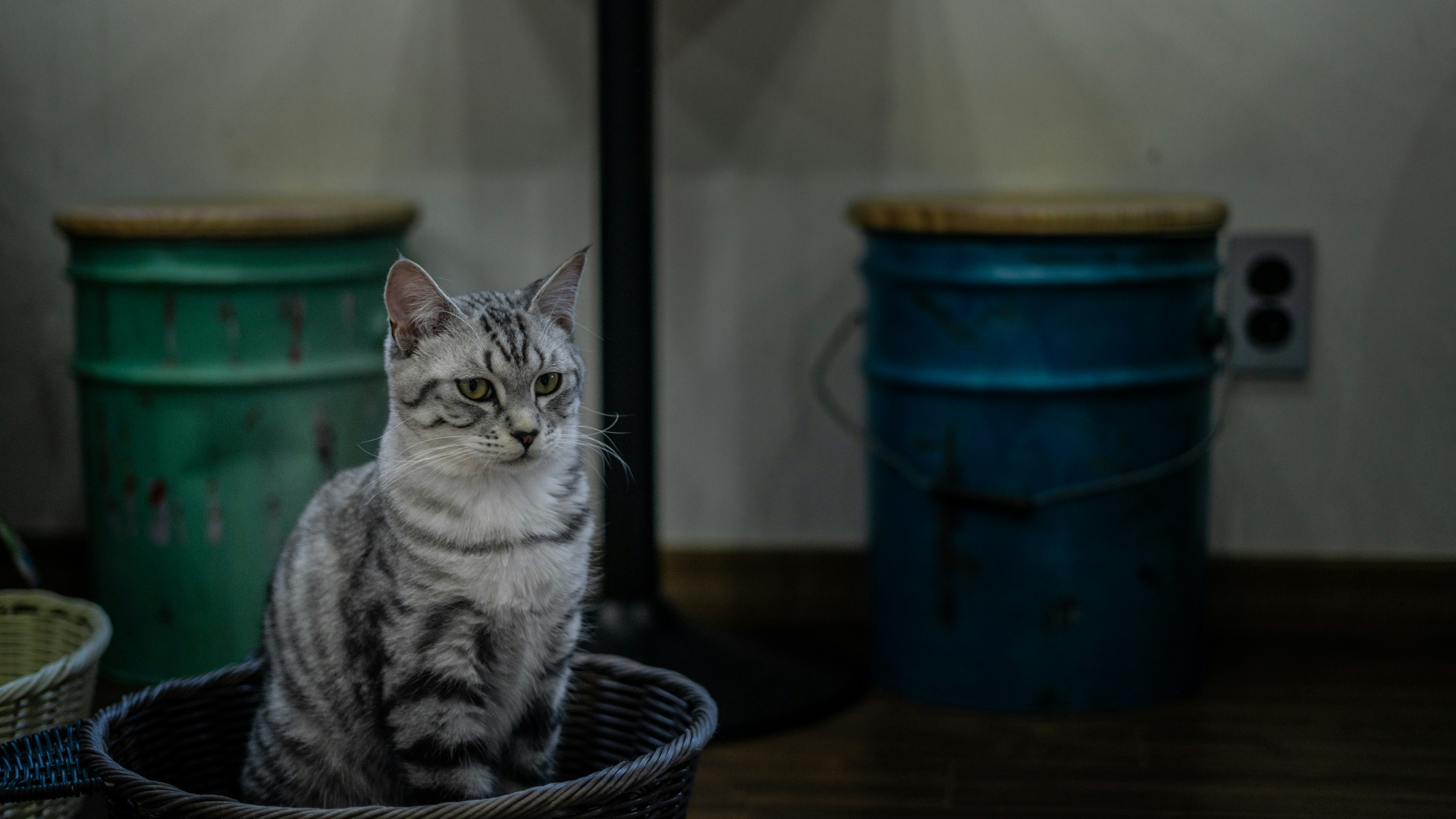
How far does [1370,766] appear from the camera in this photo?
1.56m

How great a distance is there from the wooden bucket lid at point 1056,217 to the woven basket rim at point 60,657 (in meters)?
1.03

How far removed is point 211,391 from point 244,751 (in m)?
0.59

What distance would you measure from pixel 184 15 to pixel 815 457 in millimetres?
1186

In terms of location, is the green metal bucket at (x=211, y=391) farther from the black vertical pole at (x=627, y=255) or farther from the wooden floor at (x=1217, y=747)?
the wooden floor at (x=1217, y=747)

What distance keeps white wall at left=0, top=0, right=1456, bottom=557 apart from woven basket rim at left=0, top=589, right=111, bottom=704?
0.67m


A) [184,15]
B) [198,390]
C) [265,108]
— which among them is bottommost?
[198,390]

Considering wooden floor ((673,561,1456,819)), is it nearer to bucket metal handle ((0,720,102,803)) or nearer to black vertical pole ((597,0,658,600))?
black vertical pole ((597,0,658,600))

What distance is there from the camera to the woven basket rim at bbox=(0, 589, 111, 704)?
4.13 ft

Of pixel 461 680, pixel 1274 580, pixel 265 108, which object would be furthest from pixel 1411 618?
pixel 265 108

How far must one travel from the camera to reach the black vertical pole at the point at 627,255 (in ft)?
5.65

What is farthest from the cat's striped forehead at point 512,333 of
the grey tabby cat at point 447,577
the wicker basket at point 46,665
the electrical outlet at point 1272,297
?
the electrical outlet at point 1272,297

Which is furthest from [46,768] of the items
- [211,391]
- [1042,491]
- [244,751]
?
[1042,491]

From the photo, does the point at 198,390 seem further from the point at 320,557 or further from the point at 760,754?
the point at 760,754

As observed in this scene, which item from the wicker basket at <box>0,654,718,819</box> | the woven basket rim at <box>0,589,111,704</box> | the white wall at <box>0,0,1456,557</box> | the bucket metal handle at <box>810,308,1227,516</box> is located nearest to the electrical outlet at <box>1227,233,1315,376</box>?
the white wall at <box>0,0,1456,557</box>
